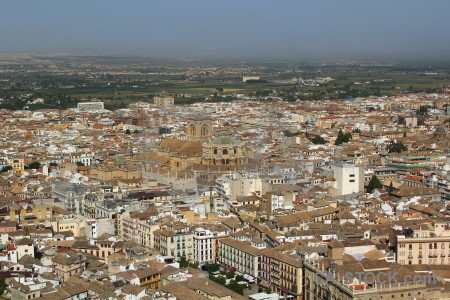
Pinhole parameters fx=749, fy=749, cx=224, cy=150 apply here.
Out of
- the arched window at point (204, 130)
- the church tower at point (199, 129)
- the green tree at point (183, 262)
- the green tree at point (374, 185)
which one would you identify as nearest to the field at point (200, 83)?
the church tower at point (199, 129)

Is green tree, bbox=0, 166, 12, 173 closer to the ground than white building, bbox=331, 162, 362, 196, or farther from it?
closer to the ground

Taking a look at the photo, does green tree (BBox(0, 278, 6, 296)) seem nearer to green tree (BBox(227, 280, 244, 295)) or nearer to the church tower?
green tree (BBox(227, 280, 244, 295))

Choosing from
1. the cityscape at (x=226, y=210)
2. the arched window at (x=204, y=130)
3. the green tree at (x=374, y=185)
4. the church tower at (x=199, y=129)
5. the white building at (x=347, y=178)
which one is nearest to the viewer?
the cityscape at (x=226, y=210)

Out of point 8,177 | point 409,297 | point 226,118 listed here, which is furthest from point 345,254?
point 226,118

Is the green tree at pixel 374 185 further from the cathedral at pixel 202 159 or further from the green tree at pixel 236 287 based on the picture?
the green tree at pixel 236 287

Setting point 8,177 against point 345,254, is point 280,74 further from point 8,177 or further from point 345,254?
point 345,254

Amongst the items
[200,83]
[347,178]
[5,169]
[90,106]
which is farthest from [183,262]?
[200,83]

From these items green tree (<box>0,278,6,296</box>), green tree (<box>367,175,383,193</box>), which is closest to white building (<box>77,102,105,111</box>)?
green tree (<box>367,175,383,193</box>)

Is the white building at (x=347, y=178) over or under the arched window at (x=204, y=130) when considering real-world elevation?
under
